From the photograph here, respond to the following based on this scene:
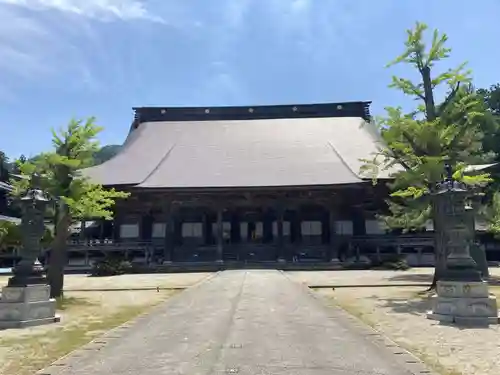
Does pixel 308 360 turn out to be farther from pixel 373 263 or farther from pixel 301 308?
pixel 373 263

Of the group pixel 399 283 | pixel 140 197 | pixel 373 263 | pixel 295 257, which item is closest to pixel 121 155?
pixel 140 197

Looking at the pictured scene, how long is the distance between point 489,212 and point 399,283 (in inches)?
236

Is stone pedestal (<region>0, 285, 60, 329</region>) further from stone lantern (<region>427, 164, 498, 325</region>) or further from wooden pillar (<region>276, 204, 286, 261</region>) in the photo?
wooden pillar (<region>276, 204, 286, 261</region>)

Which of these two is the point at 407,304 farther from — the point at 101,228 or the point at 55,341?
the point at 101,228

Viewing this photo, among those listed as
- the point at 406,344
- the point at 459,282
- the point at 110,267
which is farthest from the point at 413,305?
the point at 110,267

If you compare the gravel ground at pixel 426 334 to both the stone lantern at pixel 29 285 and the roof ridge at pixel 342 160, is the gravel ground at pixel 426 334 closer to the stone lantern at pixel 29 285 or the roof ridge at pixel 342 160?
the stone lantern at pixel 29 285

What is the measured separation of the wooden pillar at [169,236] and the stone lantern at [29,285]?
17319 millimetres

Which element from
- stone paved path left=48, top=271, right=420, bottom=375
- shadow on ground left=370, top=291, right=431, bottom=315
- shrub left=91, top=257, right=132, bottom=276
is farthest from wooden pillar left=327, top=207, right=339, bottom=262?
stone paved path left=48, top=271, right=420, bottom=375

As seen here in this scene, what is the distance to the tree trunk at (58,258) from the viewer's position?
1384 cm

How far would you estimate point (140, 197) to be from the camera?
96.4 feet

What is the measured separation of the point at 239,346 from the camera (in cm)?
709

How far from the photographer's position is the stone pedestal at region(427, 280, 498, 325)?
9.26 meters

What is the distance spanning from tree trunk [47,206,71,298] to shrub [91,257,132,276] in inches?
462

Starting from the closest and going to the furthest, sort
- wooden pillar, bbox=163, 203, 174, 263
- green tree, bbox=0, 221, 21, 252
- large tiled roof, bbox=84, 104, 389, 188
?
green tree, bbox=0, 221, 21, 252 < wooden pillar, bbox=163, 203, 174, 263 < large tiled roof, bbox=84, 104, 389, 188
